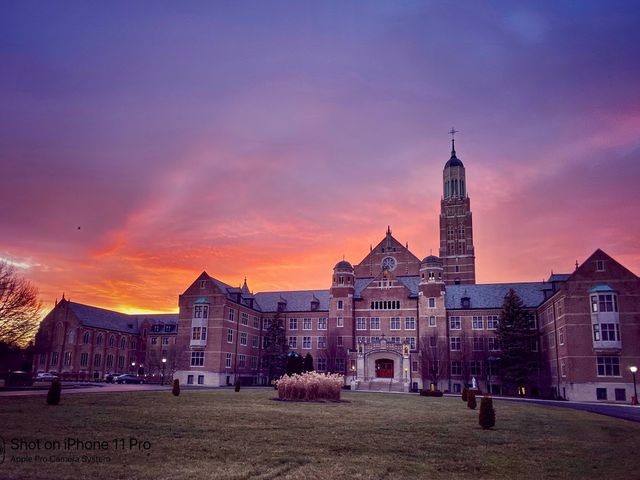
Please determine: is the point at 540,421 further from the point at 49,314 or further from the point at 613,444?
the point at 49,314

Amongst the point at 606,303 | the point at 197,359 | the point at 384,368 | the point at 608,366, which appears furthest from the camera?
the point at 384,368

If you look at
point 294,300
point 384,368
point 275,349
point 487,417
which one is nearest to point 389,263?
point 294,300

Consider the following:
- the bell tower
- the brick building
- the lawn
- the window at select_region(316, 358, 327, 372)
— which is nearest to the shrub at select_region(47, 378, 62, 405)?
the lawn

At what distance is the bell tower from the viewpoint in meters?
86.8

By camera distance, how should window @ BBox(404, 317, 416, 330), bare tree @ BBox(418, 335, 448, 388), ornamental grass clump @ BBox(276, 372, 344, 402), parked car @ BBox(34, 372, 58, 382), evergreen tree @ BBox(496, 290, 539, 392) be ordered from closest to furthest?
ornamental grass clump @ BBox(276, 372, 344, 402) < evergreen tree @ BBox(496, 290, 539, 392) < parked car @ BBox(34, 372, 58, 382) < bare tree @ BBox(418, 335, 448, 388) < window @ BBox(404, 317, 416, 330)

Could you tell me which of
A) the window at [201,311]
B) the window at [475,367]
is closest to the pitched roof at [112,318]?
the window at [201,311]

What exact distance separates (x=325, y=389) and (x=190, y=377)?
121ft

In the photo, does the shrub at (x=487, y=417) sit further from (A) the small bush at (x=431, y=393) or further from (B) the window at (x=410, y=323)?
(B) the window at (x=410, y=323)

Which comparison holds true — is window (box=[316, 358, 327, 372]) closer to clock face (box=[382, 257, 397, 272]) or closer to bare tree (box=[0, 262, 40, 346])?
clock face (box=[382, 257, 397, 272])

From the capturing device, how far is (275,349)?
71.1 meters

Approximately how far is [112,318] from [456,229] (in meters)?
61.2

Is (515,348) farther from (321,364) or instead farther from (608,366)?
(321,364)

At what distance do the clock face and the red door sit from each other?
741 inches

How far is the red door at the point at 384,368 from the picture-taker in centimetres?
6669
